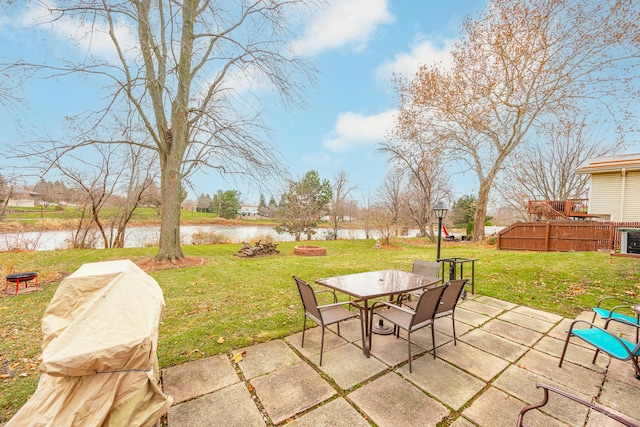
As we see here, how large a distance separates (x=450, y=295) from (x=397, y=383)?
3.79ft

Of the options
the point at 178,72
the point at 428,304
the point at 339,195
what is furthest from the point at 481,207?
the point at 178,72

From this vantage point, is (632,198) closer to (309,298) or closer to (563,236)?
(563,236)

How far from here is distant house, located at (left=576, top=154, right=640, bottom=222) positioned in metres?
11.6

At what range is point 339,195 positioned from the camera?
20.8 m

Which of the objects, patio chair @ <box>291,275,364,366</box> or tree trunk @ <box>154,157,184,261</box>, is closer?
patio chair @ <box>291,275,364,366</box>

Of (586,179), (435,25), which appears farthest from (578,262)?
(586,179)

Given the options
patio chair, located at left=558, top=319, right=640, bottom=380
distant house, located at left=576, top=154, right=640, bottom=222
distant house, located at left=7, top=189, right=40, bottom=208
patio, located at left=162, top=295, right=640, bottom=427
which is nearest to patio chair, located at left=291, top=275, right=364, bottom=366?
patio, located at left=162, top=295, right=640, bottom=427

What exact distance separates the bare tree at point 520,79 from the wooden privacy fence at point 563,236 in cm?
368

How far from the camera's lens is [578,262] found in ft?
23.8

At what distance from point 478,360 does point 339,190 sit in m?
18.5

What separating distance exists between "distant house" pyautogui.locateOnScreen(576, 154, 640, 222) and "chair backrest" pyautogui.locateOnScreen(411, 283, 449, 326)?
14.9m

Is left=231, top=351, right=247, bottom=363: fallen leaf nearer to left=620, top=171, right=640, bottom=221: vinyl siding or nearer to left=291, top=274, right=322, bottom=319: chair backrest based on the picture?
left=291, top=274, right=322, bottom=319: chair backrest

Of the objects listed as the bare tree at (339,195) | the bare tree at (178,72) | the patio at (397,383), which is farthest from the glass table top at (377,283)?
the bare tree at (339,195)

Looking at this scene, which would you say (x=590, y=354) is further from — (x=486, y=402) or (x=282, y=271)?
(x=282, y=271)
